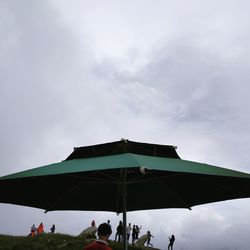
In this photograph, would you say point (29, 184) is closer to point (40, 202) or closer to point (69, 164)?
point (40, 202)

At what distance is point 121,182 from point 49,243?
50.8 feet

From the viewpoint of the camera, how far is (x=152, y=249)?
24312mm

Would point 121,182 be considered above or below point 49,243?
below

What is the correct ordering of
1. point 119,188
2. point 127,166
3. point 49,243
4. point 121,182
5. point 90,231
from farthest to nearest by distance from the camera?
point 90,231
point 49,243
point 119,188
point 121,182
point 127,166

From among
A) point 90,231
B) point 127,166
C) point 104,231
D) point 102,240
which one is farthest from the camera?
point 90,231

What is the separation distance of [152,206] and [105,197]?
1169mm

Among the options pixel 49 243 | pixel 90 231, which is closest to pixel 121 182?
pixel 49 243

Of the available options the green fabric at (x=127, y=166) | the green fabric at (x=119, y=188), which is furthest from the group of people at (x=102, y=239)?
the green fabric at (x=119, y=188)

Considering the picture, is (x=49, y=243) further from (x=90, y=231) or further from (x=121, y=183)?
A: (x=121, y=183)

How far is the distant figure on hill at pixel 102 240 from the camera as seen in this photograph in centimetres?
449

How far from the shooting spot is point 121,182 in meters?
7.84

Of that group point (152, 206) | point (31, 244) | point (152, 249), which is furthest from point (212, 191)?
point (152, 249)

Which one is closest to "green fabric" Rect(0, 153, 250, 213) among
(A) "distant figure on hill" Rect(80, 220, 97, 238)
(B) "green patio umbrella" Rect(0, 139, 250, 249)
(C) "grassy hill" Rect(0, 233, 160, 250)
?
(B) "green patio umbrella" Rect(0, 139, 250, 249)

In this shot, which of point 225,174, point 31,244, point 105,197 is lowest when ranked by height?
point 225,174
